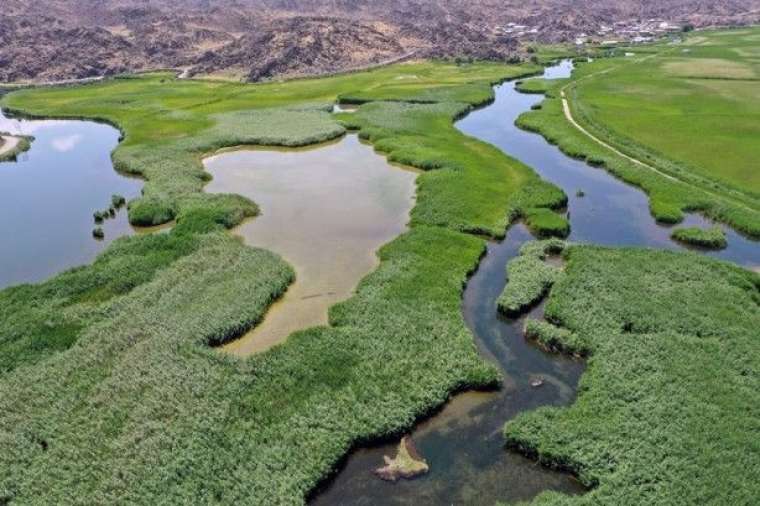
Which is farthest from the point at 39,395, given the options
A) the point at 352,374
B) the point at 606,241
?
the point at 606,241

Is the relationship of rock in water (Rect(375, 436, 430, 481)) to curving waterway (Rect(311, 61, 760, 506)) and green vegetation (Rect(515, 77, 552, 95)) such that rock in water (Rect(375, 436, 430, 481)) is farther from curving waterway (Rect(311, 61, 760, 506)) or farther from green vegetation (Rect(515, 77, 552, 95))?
green vegetation (Rect(515, 77, 552, 95))

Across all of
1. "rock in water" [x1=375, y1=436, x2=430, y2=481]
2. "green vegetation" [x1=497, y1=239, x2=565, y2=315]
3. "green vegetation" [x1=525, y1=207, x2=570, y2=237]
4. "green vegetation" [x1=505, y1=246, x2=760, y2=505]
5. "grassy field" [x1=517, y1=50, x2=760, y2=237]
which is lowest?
"rock in water" [x1=375, y1=436, x2=430, y2=481]

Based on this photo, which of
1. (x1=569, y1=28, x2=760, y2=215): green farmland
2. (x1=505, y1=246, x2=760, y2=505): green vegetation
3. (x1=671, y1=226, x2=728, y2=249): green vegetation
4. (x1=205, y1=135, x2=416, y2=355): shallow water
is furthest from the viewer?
(x1=569, y1=28, x2=760, y2=215): green farmland

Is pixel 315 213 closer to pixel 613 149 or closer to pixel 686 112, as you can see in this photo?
pixel 613 149

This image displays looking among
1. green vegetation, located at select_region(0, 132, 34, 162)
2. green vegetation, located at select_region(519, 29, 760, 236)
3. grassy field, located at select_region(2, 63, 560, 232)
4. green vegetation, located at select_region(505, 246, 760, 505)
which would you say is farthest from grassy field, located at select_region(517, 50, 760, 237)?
green vegetation, located at select_region(0, 132, 34, 162)

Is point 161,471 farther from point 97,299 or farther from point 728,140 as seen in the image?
point 728,140
